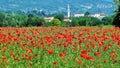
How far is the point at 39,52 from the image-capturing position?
12055 millimetres

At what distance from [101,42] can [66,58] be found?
267cm

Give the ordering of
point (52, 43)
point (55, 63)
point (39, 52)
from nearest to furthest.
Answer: point (55, 63) < point (39, 52) < point (52, 43)

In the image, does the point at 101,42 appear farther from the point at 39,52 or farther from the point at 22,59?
the point at 22,59

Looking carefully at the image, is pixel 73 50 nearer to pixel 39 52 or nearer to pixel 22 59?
pixel 39 52

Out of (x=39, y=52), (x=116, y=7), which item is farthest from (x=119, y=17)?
(x=39, y=52)

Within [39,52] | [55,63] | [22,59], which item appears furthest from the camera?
[39,52]

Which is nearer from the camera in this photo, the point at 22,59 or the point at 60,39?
the point at 22,59

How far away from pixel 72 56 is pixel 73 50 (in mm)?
831

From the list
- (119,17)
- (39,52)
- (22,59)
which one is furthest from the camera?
(119,17)

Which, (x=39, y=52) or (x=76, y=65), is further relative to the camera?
(x=39, y=52)

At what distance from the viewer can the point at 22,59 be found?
436 inches

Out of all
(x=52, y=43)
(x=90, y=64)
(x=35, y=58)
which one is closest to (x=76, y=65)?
(x=90, y=64)

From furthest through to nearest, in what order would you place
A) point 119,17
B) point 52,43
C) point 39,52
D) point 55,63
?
point 119,17 < point 52,43 < point 39,52 < point 55,63

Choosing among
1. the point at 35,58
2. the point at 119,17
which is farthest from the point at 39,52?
the point at 119,17
